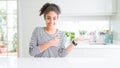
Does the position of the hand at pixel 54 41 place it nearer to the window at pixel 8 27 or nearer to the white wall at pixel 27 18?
the white wall at pixel 27 18

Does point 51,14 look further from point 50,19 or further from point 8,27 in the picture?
point 8,27

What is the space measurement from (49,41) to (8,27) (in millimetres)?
2663

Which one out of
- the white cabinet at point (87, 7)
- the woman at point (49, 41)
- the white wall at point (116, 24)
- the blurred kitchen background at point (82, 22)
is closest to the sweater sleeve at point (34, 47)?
the woman at point (49, 41)

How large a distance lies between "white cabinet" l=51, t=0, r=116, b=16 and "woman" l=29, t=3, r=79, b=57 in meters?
1.71

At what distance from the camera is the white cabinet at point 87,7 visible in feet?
10.4

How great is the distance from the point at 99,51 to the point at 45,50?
1.63 m

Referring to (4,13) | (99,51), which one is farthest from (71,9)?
(4,13)

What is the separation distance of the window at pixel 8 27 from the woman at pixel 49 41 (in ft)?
7.90

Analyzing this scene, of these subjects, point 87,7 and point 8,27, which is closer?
point 87,7

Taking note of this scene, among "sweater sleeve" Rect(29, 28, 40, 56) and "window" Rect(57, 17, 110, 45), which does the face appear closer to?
"sweater sleeve" Rect(29, 28, 40, 56)

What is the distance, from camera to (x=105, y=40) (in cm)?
327

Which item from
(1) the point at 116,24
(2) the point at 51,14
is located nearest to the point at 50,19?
(2) the point at 51,14

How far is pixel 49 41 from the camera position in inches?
52.5

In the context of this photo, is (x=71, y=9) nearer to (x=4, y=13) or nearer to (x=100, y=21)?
(x=100, y=21)
